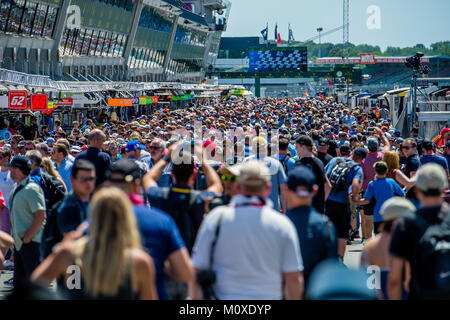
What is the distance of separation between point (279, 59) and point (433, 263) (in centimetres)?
8506

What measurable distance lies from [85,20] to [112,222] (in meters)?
38.7

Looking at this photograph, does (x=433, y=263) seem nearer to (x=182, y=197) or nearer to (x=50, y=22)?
(x=182, y=197)

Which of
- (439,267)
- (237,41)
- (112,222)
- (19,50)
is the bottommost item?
(439,267)

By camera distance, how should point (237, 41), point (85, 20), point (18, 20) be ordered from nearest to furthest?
point (18, 20)
point (85, 20)
point (237, 41)

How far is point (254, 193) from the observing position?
14.6ft

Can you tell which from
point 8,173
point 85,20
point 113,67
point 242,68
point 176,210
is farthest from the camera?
point 242,68

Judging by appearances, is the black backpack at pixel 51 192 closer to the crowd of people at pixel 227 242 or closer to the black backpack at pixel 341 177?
the crowd of people at pixel 227 242

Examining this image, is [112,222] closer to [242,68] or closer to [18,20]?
[18,20]

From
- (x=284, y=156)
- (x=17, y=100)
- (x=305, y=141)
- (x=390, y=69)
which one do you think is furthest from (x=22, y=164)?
(x=390, y=69)

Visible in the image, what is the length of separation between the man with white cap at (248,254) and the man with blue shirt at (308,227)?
515 millimetres

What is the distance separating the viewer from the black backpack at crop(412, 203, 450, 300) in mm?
4398

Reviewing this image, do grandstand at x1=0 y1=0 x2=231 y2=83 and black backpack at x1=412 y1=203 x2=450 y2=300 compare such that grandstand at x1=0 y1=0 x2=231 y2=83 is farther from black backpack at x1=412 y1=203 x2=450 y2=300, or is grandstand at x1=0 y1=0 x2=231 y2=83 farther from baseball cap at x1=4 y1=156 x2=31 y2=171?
black backpack at x1=412 y1=203 x2=450 y2=300

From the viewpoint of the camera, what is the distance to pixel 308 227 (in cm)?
490

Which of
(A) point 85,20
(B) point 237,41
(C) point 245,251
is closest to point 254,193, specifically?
(C) point 245,251
